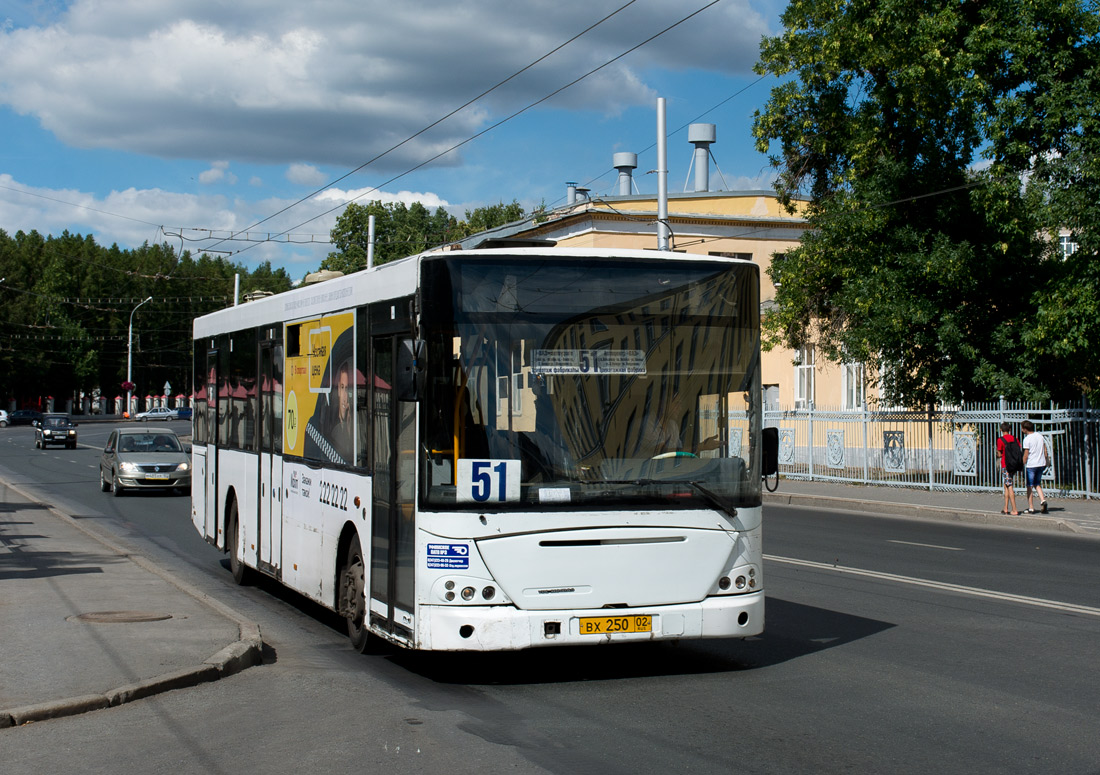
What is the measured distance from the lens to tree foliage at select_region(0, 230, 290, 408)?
4060 inches

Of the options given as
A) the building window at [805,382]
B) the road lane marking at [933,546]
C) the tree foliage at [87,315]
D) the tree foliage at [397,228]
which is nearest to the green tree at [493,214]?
the tree foliage at [397,228]

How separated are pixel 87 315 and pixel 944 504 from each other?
101610 millimetres

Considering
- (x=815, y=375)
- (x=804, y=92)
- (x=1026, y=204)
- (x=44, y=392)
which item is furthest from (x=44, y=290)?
(x=1026, y=204)

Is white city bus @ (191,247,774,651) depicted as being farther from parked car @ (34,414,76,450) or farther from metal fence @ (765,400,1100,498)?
parked car @ (34,414,76,450)

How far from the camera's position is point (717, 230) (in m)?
50.5

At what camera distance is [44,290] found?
109 metres

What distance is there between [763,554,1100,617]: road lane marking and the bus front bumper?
475 cm

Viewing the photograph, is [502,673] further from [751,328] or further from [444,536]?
[751,328]

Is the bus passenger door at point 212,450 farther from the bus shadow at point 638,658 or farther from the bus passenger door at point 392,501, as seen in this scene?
the bus passenger door at point 392,501

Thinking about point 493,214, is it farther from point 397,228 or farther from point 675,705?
point 675,705

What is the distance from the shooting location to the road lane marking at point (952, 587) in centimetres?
1091

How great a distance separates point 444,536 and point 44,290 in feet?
366

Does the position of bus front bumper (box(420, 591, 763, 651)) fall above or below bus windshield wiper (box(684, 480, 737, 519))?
below

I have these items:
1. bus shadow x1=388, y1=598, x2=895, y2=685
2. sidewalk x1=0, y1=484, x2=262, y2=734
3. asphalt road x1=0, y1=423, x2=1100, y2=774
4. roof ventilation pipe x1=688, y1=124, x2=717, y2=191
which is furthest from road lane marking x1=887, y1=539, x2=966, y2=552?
roof ventilation pipe x1=688, y1=124, x2=717, y2=191
